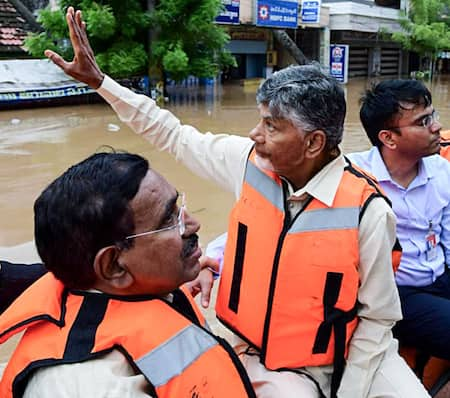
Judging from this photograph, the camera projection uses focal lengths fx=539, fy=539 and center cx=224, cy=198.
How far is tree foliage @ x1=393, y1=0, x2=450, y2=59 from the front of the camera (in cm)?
2066

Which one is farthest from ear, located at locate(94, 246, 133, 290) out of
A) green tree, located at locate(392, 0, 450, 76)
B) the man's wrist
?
green tree, located at locate(392, 0, 450, 76)

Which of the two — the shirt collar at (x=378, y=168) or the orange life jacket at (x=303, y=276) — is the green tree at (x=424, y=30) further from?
the orange life jacket at (x=303, y=276)

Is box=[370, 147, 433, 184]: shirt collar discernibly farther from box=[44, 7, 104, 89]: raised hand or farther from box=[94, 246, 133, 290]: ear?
box=[94, 246, 133, 290]: ear

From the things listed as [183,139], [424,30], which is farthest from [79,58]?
[424,30]

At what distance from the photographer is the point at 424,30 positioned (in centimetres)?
2028

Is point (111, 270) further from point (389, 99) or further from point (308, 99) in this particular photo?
point (389, 99)

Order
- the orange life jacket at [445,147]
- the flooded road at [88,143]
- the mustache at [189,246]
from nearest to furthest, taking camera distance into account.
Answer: the mustache at [189,246] → the orange life jacket at [445,147] → the flooded road at [88,143]

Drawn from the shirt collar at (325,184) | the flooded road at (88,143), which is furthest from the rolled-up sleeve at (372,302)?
the flooded road at (88,143)

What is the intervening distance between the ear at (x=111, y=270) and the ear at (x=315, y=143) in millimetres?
637

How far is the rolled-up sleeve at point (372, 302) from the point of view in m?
1.44

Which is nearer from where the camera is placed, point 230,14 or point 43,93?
point 43,93

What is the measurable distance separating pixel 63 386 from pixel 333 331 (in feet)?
2.52

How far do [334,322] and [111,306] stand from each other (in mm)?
644

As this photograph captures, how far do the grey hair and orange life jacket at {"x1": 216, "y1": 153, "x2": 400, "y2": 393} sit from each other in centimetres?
18
